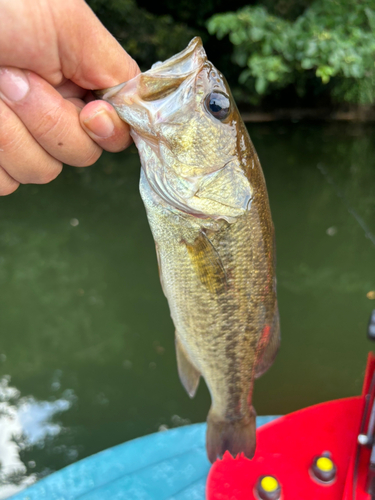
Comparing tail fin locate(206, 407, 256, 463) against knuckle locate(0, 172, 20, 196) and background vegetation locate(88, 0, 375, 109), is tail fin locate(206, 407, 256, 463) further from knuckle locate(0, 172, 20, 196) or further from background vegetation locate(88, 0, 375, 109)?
background vegetation locate(88, 0, 375, 109)

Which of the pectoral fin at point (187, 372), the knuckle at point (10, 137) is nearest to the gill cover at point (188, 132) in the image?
the knuckle at point (10, 137)

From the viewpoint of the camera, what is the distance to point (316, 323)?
11.7 ft

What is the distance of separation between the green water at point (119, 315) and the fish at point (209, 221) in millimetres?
1477

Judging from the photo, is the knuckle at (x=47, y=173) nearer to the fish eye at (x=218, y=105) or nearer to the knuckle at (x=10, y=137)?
the knuckle at (x=10, y=137)

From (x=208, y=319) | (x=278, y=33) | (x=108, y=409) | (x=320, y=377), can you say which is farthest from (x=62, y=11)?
(x=278, y=33)

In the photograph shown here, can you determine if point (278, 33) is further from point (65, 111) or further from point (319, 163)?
point (65, 111)

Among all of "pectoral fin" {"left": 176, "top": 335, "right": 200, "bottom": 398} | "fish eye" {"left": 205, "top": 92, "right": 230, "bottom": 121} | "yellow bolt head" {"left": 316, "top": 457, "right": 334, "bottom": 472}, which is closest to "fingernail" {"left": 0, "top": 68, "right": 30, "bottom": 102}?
"fish eye" {"left": 205, "top": 92, "right": 230, "bottom": 121}

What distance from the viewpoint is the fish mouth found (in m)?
1.05

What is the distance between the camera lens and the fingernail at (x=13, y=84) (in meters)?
1.04

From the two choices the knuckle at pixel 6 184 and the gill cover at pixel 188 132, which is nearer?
the gill cover at pixel 188 132

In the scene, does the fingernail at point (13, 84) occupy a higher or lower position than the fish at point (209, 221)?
higher

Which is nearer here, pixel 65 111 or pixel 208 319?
pixel 65 111

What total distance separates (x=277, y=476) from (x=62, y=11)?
205 cm

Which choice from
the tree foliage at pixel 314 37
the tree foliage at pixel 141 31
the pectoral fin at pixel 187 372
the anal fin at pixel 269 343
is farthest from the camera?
the tree foliage at pixel 141 31
